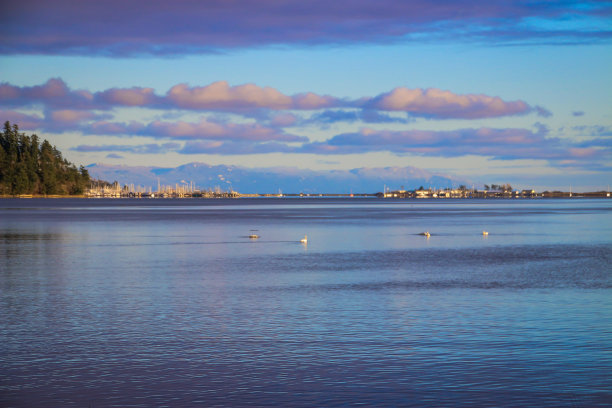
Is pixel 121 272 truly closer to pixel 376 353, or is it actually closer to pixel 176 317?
pixel 176 317

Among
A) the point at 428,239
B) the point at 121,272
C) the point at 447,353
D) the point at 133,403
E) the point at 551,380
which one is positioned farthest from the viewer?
the point at 428,239

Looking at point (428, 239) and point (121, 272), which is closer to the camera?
point (121, 272)

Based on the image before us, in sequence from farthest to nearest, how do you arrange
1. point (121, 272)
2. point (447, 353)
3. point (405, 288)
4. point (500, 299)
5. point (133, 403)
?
point (121, 272)
point (405, 288)
point (500, 299)
point (447, 353)
point (133, 403)

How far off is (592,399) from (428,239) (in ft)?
180

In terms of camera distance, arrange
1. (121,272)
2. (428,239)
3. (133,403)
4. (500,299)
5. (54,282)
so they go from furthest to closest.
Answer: (428,239)
(121,272)
(54,282)
(500,299)
(133,403)

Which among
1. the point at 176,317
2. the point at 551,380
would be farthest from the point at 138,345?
the point at 551,380

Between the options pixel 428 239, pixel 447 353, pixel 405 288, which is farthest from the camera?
pixel 428 239

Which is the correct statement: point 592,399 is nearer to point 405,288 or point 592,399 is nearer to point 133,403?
point 133,403

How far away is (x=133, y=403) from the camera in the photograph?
15.8 metres

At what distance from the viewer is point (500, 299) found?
3009 cm

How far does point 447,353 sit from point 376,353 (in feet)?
6.46

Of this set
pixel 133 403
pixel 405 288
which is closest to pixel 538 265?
pixel 405 288

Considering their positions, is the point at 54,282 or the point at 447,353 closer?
the point at 447,353

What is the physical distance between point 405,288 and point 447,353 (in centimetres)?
1368
